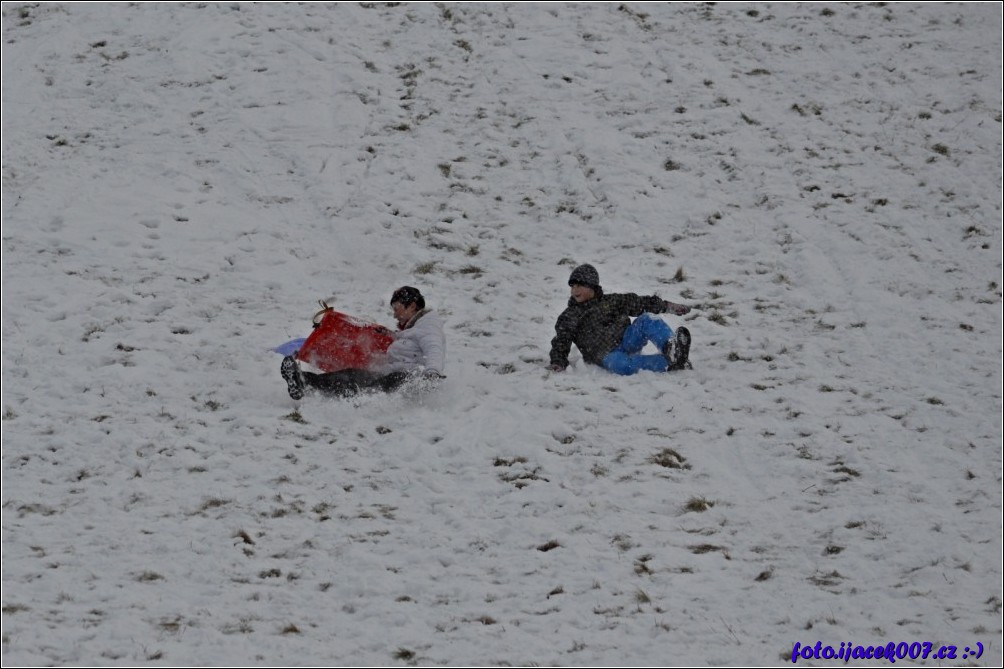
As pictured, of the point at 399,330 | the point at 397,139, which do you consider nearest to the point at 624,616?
the point at 399,330

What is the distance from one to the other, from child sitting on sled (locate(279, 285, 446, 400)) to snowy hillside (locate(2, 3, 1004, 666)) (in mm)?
246

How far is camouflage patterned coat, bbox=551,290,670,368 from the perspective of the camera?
30.6 feet

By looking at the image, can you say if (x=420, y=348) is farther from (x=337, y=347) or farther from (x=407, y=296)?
(x=337, y=347)

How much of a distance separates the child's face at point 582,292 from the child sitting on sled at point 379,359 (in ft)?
4.58

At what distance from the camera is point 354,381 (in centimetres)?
852

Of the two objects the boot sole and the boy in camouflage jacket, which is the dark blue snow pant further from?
the boot sole

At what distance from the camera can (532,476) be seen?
7.43 m

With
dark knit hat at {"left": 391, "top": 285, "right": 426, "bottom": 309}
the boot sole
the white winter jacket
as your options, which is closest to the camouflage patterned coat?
the white winter jacket

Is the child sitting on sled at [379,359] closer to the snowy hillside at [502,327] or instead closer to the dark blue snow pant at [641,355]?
the snowy hillside at [502,327]

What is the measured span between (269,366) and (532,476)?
3203 mm

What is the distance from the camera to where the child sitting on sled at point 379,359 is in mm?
8523

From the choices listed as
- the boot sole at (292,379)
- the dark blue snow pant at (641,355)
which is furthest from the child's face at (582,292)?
the boot sole at (292,379)

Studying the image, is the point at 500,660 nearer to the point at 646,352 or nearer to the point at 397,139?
the point at 646,352

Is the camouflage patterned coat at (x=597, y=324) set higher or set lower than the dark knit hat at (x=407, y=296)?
lower
